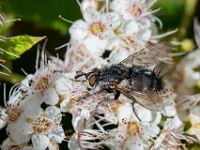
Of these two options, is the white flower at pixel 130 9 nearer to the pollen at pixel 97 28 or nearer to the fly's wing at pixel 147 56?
the pollen at pixel 97 28

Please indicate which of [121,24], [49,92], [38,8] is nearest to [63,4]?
[38,8]

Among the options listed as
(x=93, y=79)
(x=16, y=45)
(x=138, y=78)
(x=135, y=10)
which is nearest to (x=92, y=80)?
(x=93, y=79)

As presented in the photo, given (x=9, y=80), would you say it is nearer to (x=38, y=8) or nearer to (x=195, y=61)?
(x=38, y=8)

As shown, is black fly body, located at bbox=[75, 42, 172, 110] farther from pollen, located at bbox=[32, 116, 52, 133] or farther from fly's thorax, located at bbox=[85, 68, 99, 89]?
pollen, located at bbox=[32, 116, 52, 133]

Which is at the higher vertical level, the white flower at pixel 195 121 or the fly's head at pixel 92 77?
the fly's head at pixel 92 77

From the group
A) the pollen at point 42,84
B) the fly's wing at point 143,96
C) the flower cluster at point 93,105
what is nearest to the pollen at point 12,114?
the flower cluster at point 93,105

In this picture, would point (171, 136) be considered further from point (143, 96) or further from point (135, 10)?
point (135, 10)

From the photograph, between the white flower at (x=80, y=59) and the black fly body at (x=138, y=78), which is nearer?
the black fly body at (x=138, y=78)
